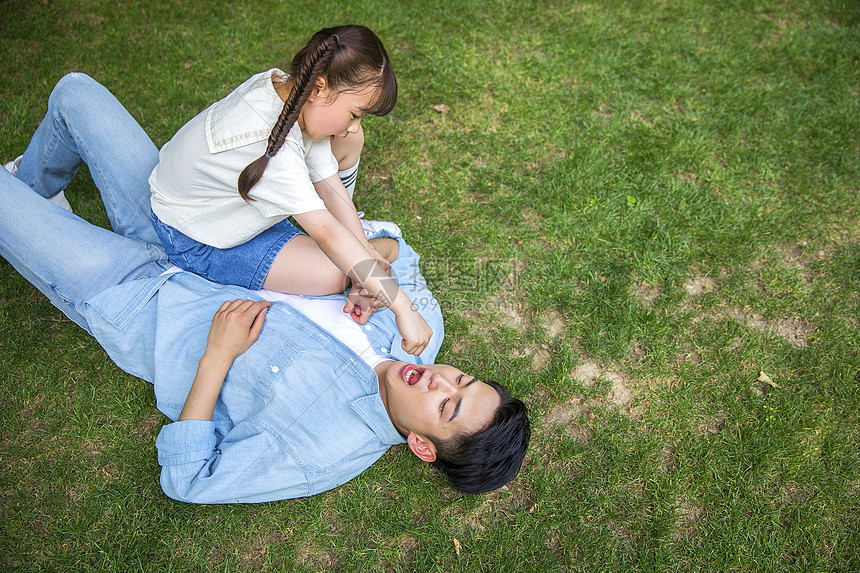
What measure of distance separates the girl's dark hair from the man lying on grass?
2.44 feet

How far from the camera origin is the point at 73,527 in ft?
8.59

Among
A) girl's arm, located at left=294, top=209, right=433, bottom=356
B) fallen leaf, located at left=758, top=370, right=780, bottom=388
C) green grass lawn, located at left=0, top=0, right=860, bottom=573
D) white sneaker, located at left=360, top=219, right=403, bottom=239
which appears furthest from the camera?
fallen leaf, located at left=758, top=370, right=780, bottom=388

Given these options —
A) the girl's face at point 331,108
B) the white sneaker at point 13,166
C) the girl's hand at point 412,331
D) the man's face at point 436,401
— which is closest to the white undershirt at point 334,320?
the man's face at point 436,401

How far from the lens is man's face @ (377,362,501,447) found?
255 cm

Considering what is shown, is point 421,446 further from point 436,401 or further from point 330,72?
point 330,72

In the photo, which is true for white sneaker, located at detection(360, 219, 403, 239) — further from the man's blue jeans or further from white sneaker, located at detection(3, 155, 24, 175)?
white sneaker, located at detection(3, 155, 24, 175)

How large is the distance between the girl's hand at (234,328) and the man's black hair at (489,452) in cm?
99

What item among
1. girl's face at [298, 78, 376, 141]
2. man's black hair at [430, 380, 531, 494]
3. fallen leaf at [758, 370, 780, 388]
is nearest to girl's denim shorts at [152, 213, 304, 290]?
girl's face at [298, 78, 376, 141]

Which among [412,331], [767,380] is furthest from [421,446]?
[767,380]

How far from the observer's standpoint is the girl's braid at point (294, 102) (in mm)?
2197

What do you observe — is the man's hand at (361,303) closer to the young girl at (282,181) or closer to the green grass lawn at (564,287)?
the young girl at (282,181)

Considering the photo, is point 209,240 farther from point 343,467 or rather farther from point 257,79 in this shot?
point 343,467

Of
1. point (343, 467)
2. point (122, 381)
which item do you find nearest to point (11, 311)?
point (122, 381)

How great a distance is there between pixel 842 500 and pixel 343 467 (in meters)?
2.58
